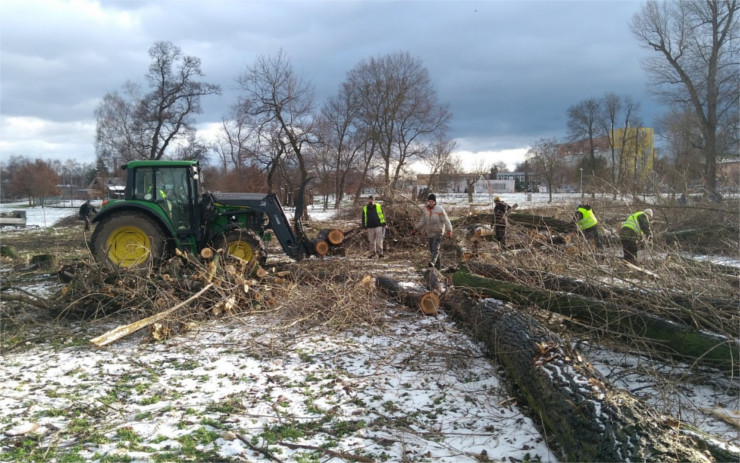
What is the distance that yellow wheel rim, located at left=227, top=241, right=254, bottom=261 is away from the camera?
846 cm

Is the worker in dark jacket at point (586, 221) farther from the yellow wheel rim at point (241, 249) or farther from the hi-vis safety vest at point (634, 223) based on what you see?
the yellow wheel rim at point (241, 249)

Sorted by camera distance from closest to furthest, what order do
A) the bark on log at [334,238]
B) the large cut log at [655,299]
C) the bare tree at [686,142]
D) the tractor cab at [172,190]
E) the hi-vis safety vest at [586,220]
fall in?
the large cut log at [655,299], the tractor cab at [172,190], the hi-vis safety vest at [586,220], the bark on log at [334,238], the bare tree at [686,142]

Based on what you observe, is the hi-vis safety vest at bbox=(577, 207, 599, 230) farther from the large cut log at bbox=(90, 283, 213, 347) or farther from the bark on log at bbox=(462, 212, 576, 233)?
the large cut log at bbox=(90, 283, 213, 347)

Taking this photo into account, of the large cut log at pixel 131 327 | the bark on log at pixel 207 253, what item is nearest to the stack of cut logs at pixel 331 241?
the bark on log at pixel 207 253

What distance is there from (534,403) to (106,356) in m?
4.44

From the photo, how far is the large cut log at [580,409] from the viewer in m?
2.61

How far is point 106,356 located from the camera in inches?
196

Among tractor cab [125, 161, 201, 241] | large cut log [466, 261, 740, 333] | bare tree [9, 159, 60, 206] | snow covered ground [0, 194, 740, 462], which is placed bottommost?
snow covered ground [0, 194, 740, 462]

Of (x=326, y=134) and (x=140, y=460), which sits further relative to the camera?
(x=326, y=134)

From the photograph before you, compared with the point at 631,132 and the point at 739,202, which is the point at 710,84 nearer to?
the point at 739,202

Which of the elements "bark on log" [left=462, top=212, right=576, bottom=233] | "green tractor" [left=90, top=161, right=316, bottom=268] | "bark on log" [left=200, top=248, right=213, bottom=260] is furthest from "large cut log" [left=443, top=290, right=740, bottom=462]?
"bark on log" [left=462, top=212, right=576, bottom=233]

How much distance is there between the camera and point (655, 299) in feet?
15.1

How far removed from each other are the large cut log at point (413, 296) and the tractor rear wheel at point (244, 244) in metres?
2.52

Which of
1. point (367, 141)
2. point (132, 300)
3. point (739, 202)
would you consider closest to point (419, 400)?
point (132, 300)
